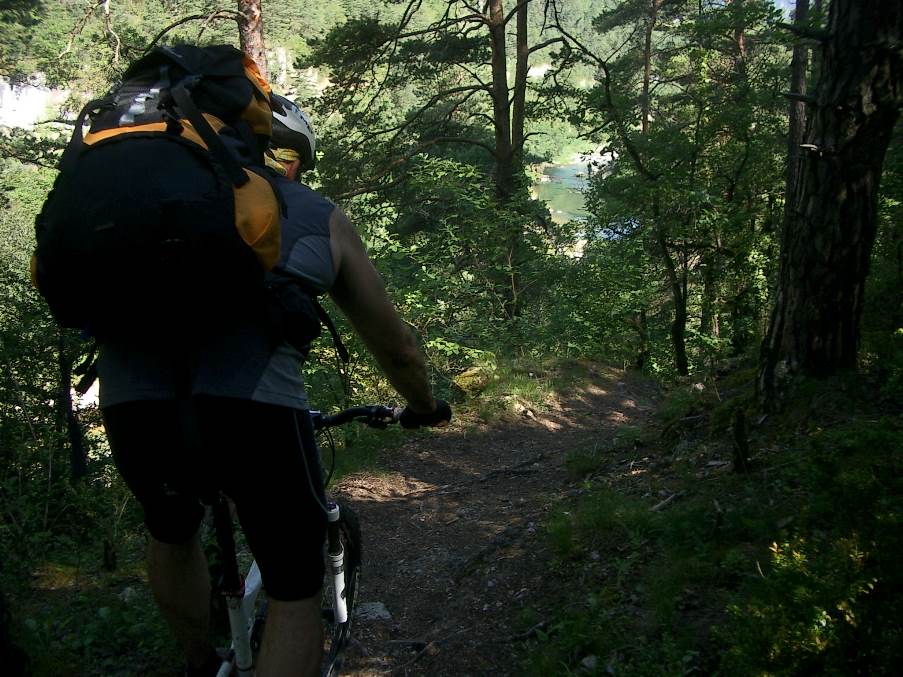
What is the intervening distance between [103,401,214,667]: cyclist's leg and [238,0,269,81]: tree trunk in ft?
25.6

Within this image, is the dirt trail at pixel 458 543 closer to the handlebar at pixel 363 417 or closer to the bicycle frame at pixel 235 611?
the bicycle frame at pixel 235 611

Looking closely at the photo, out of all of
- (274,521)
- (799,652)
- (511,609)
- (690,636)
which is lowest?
(511,609)

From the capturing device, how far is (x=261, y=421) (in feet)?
5.70

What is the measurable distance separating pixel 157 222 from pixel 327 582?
1.83 metres

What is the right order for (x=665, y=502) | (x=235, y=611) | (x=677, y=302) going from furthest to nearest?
(x=677, y=302), (x=665, y=502), (x=235, y=611)

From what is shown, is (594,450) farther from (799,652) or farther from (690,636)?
(799,652)

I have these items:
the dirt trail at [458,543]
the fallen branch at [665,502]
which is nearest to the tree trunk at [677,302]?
the dirt trail at [458,543]

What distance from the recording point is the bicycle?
2174mm

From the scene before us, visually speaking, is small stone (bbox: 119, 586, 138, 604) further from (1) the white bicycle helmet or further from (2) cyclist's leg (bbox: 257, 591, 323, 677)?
(1) the white bicycle helmet

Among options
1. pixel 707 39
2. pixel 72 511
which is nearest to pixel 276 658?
pixel 72 511

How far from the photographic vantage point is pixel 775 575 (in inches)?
88.4

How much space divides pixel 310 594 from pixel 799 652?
1.33 m

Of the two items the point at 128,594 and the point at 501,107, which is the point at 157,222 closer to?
the point at 128,594

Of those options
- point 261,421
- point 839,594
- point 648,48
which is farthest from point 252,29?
point 648,48
